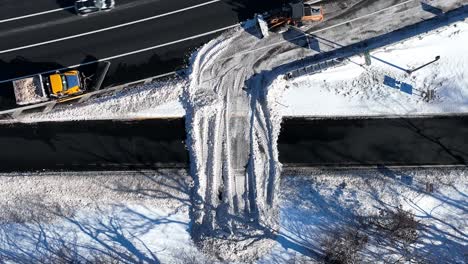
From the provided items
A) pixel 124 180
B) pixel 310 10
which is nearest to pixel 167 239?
pixel 124 180

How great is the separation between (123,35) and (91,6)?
8.29 ft

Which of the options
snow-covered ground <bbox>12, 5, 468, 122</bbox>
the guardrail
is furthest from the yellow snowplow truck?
snow-covered ground <bbox>12, 5, 468, 122</bbox>

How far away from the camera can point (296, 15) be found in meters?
28.1

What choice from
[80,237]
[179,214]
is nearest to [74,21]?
[80,237]

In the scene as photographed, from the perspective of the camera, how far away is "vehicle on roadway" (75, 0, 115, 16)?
28.9 meters

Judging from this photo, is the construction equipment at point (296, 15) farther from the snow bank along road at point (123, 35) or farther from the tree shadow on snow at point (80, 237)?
the tree shadow on snow at point (80, 237)

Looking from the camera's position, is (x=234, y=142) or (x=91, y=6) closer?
(x=234, y=142)

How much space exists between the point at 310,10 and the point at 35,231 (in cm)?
2112

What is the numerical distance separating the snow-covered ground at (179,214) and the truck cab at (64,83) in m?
5.10

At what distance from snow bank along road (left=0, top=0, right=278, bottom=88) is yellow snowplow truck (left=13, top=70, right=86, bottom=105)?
127 cm

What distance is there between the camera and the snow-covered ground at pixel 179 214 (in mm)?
28234

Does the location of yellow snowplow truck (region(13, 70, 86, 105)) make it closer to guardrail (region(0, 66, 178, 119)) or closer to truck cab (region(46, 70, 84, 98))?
truck cab (region(46, 70, 84, 98))

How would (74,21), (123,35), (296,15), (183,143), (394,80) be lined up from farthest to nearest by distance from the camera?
(74,21)
(123,35)
(183,143)
(394,80)
(296,15)

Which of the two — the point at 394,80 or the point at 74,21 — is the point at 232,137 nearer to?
the point at 394,80
